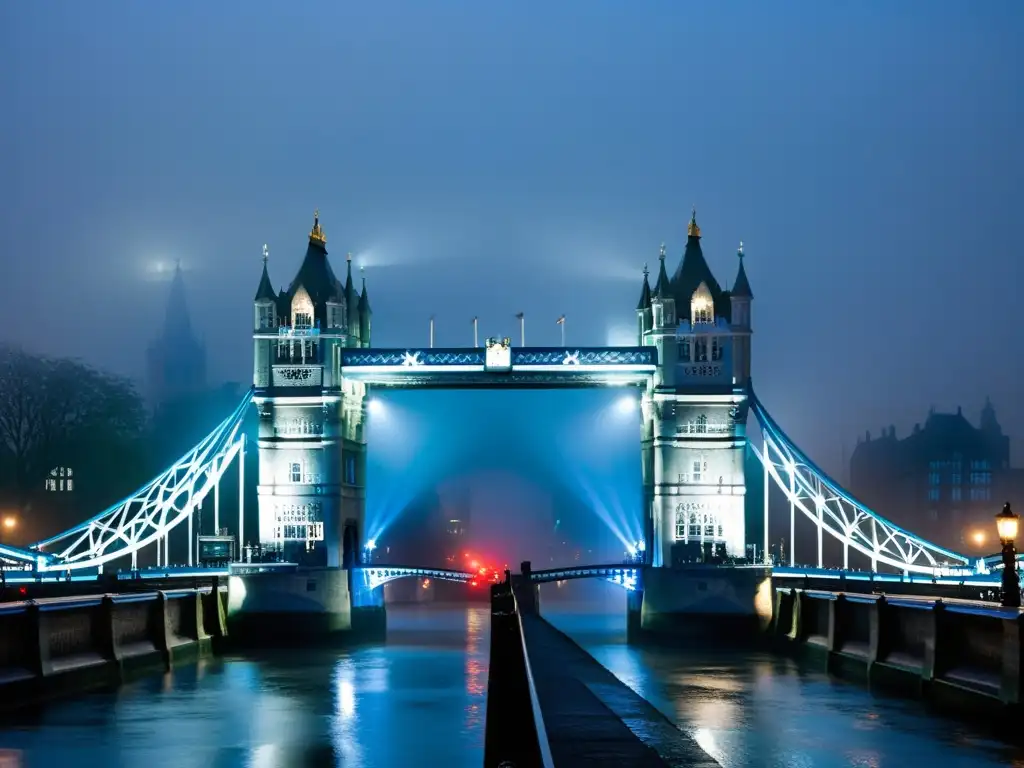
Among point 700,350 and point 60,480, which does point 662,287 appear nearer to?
point 700,350

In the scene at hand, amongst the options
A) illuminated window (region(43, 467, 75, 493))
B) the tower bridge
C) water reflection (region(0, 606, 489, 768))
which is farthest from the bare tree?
water reflection (region(0, 606, 489, 768))

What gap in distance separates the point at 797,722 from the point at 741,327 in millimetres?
40378

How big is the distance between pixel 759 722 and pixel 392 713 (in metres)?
8.32

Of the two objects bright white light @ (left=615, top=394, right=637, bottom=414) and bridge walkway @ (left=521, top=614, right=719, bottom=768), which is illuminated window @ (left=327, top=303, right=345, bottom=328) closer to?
bright white light @ (left=615, top=394, right=637, bottom=414)

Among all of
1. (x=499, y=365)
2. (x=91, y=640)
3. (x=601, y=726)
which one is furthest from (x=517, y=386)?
(x=601, y=726)

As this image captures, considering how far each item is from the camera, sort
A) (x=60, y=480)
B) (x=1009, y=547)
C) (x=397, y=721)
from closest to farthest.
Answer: (x=1009, y=547) → (x=397, y=721) → (x=60, y=480)

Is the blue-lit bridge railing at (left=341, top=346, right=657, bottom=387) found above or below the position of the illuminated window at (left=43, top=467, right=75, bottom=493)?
above

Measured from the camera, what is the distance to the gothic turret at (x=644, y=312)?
75312 millimetres

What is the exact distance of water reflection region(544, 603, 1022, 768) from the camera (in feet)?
80.9

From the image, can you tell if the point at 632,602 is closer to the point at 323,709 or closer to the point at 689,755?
the point at 323,709

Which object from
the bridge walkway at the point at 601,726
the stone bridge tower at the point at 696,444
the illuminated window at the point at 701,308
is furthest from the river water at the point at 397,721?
the illuminated window at the point at 701,308

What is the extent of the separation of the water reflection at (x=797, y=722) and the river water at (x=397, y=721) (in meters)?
0.04

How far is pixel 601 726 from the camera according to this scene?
1429cm

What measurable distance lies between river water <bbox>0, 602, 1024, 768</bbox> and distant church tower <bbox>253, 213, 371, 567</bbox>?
1652 cm
